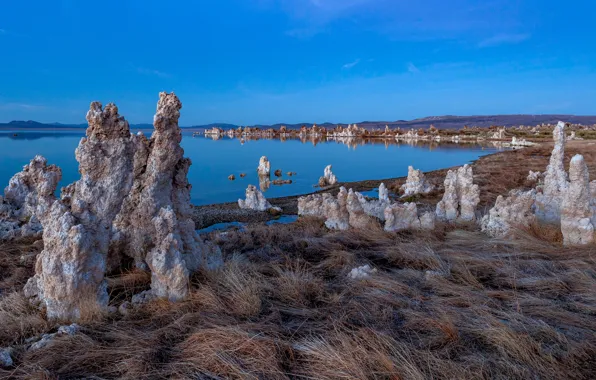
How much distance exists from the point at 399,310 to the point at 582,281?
88.5 inches

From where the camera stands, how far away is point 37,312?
388 centimetres

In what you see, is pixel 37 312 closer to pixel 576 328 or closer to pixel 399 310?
pixel 399 310

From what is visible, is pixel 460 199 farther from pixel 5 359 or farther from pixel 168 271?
pixel 5 359

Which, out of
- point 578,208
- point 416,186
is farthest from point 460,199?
point 416,186

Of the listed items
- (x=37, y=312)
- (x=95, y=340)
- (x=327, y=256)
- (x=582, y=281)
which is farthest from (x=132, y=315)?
(x=582, y=281)

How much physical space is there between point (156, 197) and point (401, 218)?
4.94 metres

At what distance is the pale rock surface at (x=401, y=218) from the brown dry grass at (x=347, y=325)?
7.80 ft

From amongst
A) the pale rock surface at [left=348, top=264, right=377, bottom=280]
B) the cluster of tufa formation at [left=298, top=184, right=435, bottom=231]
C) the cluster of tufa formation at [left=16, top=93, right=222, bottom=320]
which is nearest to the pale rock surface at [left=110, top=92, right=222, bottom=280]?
the cluster of tufa formation at [left=16, top=93, right=222, bottom=320]

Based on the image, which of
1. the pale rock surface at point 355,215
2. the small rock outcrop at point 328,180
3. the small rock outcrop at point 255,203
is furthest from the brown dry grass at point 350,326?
the small rock outcrop at point 328,180

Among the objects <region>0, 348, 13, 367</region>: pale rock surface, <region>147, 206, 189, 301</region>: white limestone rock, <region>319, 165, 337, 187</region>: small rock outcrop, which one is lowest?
<region>319, 165, 337, 187</region>: small rock outcrop

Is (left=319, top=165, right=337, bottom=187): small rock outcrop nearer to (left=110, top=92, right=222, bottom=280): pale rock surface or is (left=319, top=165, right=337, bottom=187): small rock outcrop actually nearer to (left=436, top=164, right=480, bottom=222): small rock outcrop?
(left=436, top=164, right=480, bottom=222): small rock outcrop

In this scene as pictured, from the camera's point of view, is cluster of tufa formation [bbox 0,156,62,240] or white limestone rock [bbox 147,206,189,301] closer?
white limestone rock [bbox 147,206,189,301]

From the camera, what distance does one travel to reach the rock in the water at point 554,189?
300 inches

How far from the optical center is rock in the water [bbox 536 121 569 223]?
763 centimetres
